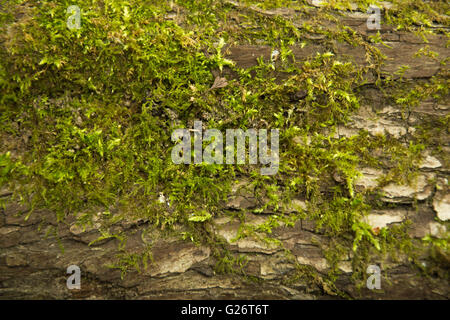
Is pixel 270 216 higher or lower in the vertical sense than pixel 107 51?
lower

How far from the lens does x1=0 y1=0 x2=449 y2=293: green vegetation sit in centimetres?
238

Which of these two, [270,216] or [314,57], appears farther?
[314,57]

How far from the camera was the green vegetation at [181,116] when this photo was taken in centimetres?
238

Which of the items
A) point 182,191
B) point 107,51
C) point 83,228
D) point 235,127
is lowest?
point 83,228

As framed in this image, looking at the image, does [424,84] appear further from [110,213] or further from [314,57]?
[110,213]

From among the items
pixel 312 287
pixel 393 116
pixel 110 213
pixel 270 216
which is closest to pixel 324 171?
pixel 270 216

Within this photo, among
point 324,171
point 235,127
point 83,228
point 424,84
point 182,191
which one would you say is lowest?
point 83,228

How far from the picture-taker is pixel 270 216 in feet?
8.27

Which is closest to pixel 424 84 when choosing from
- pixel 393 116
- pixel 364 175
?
pixel 393 116

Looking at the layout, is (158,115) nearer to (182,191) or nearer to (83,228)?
(182,191)

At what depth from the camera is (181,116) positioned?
2.57 metres

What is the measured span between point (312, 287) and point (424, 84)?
2.33m

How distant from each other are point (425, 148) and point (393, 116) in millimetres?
435

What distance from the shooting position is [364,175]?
2582mm
